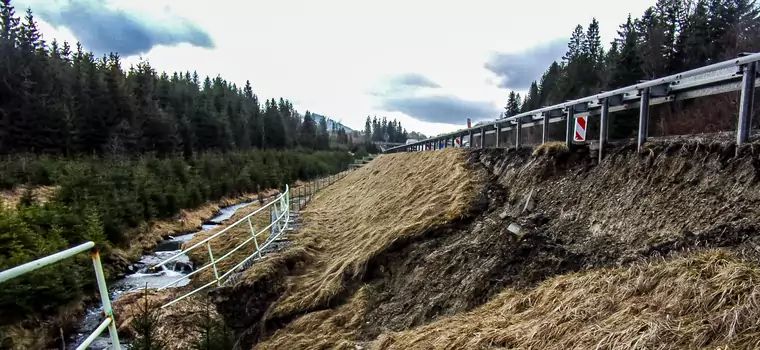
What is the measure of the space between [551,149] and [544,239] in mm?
2320

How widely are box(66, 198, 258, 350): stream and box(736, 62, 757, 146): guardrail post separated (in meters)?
8.79

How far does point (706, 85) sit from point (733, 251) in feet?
7.93

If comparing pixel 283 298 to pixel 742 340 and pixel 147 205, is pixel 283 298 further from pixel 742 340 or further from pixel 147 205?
pixel 147 205

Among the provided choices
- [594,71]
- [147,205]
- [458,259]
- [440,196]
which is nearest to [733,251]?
[458,259]

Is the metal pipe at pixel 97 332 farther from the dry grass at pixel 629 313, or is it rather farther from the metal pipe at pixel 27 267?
the dry grass at pixel 629 313

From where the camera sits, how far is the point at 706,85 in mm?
4410

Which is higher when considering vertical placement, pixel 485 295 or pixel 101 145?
pixel 101 145

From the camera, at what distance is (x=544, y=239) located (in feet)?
15.1

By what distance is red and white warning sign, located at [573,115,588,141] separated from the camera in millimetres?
6000

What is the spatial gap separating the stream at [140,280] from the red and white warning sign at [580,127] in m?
8.11

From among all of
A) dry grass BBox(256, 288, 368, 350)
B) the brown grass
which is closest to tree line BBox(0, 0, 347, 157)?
the brown grass

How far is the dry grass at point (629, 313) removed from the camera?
2.29m

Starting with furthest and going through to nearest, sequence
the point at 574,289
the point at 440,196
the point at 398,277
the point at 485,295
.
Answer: the point at 440,196
the point at 398,277
the point at 485,295
the point at 574,289

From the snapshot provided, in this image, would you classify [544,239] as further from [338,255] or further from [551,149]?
[338,255]
